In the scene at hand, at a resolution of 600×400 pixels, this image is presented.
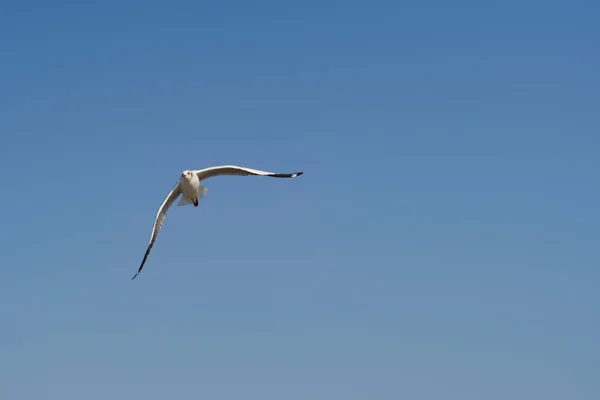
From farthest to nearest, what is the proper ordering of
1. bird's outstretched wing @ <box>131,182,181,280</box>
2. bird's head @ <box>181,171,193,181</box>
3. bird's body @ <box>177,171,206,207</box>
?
bird's outstretched wing @ <box>131,182,181,280</box> → bird's body @ <box>177,171,206,207</box> → bird's head @ <box>181,171,193,181</box>

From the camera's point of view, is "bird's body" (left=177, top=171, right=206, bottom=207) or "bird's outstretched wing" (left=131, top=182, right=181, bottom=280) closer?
"bird's body" (left=177, top=171, right=206, bottom=207)

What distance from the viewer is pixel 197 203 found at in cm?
5481

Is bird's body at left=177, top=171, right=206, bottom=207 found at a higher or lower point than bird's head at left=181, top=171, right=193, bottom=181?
lower

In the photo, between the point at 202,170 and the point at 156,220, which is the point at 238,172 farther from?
the point at 156,220

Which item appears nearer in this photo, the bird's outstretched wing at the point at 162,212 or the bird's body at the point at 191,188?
the bird's body at the point at 191,188

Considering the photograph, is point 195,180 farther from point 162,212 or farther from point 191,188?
point 162,212

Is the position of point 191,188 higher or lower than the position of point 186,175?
lower

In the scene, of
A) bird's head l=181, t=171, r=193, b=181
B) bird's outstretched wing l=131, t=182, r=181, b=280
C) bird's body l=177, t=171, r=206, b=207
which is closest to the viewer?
bird's head l=181, t=171, r=193, b=181

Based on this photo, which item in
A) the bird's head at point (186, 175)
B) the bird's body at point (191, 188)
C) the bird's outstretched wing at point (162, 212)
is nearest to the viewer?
the bird's head at point (186, 175)

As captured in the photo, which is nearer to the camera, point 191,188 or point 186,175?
point 186,175

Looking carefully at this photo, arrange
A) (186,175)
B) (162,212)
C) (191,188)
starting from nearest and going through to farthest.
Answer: (186,175)
(191,188)
(162,212)

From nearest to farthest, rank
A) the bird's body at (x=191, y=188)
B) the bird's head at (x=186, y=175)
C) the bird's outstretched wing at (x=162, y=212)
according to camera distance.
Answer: the bird's head at (x=186, y=175), the bird's body at (x=191, y=188), the bird's outstretched wing at (x=162, y=212)

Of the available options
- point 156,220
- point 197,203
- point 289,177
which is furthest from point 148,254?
point 289,177

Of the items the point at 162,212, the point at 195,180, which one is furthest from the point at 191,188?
the point at 162,212
